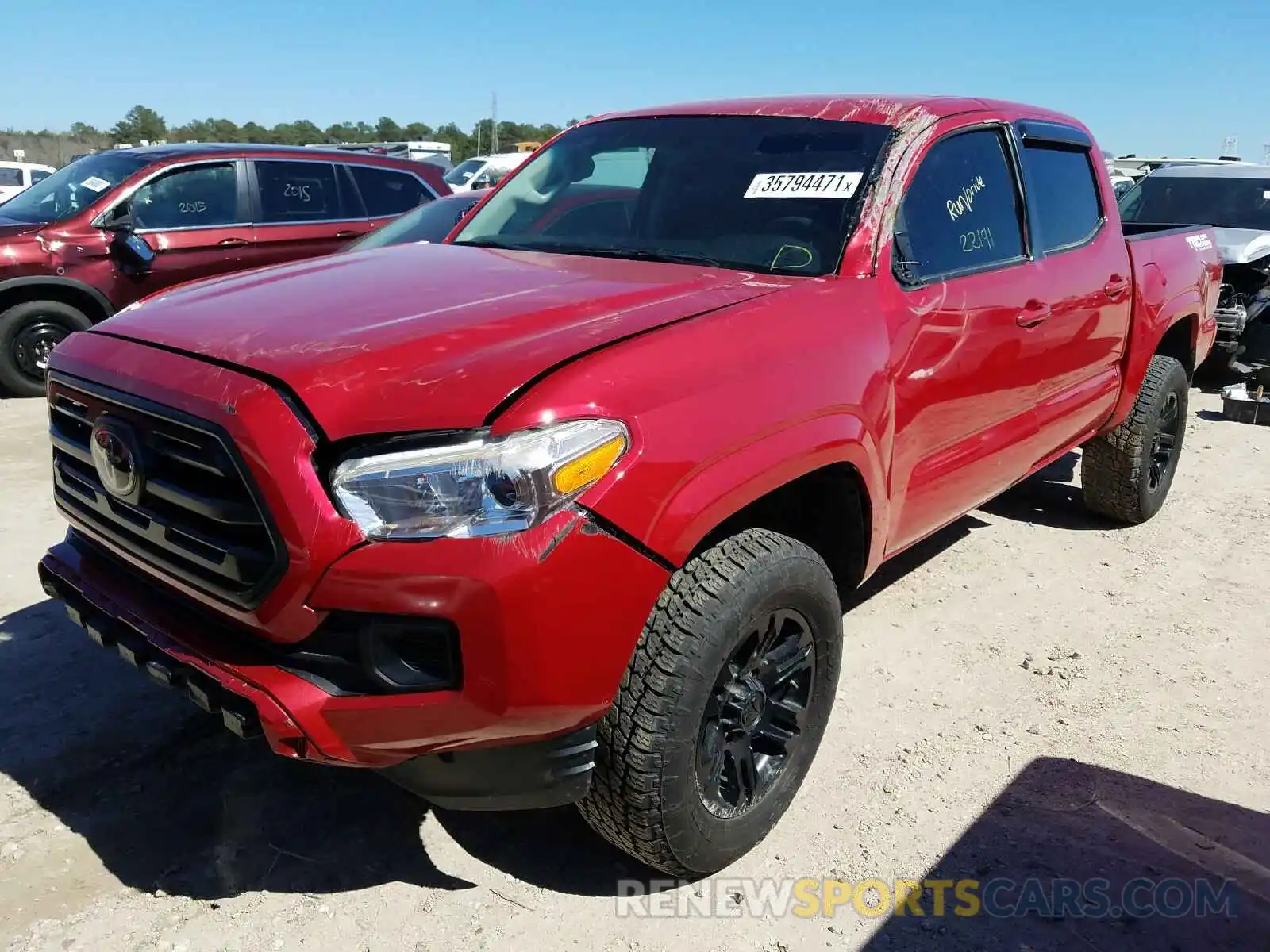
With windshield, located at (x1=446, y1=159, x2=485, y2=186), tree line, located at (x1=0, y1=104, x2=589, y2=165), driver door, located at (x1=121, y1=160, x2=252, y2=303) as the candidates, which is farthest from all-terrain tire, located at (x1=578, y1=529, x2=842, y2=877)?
tree line, located at (x1=0, y1=104, x2=589, y2=165)

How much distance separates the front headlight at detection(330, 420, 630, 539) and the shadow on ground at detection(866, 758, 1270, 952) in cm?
134

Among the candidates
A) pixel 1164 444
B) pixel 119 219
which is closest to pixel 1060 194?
pixel 1164 444

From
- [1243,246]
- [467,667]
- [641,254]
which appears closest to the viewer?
[467,667]

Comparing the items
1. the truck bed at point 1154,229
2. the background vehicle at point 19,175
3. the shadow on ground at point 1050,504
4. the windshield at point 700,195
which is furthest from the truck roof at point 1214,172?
the background vehicle at point 19,175

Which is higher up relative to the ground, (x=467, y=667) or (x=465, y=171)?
(x=465, y=171)

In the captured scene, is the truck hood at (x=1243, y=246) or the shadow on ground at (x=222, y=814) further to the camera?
the truck hood at (x=1243, y=246)

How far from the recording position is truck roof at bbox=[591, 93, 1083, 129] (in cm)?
315

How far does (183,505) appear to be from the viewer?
2.02 metres

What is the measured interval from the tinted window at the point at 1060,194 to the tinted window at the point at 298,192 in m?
5.64

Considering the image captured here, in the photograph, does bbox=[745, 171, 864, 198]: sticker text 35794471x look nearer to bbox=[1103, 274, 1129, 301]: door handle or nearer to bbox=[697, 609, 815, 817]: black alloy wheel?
bbox=[697, 609, 815, 817]: black alloy wheel

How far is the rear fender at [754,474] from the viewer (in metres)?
2.03

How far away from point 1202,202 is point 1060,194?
6897mm

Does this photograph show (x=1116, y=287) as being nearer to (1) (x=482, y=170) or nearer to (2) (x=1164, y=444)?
(2) (x=1164, y=444)

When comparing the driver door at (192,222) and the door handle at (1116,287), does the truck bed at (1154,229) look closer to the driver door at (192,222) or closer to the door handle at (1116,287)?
the door handle at (1116,287)
